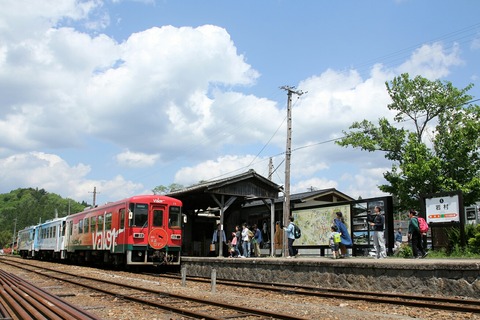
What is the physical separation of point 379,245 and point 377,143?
1494 centimetres

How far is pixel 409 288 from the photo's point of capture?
1094 centimetres

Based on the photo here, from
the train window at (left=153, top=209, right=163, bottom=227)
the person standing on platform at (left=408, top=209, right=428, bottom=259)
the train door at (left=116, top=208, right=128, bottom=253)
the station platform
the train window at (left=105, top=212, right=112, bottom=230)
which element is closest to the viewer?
the station platform

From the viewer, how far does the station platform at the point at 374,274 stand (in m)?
9.98

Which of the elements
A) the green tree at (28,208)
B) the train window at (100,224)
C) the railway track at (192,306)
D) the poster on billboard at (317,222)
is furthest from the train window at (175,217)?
the green tree at (28,208)

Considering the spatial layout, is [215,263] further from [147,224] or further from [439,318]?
[439,318]

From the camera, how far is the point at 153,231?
18.9 meters

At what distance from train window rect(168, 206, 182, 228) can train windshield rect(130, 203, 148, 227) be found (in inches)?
45.1

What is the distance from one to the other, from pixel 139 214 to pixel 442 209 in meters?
11.2

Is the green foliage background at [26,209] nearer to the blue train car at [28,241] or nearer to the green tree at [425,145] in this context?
the blue train car at [28,241]

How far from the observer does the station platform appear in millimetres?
9977

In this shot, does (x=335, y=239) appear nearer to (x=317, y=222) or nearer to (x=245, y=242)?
(x=245, y=242)

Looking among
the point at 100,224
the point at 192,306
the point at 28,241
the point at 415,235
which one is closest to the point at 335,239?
the point at 415,235

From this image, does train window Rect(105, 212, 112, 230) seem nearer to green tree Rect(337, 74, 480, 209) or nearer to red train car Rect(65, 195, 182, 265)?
red train car Rect(65, 195, 182, 265)

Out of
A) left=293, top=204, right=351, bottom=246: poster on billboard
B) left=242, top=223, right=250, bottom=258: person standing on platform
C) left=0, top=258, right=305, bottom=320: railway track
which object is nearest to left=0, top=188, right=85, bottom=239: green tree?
left=293, top=204, right=351, bottom=246: poster on billboard
